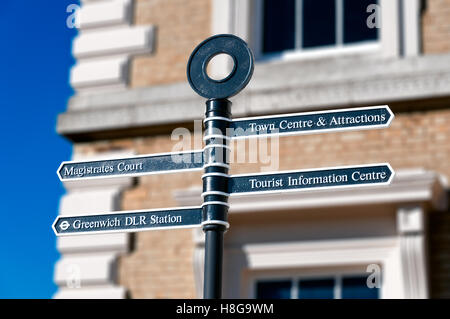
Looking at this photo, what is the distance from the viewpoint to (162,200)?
299 inches

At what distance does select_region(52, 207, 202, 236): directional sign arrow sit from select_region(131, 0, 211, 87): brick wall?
13.0 feet

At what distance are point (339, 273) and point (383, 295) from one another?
1.41 feet

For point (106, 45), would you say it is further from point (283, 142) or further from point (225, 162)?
point (225, 162)

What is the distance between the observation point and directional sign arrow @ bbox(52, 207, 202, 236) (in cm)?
381

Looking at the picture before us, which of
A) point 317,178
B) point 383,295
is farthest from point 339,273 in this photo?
point 317,178

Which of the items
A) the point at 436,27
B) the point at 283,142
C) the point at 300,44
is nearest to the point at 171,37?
the point at 300,44

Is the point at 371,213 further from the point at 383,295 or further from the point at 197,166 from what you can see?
the point at 197,166

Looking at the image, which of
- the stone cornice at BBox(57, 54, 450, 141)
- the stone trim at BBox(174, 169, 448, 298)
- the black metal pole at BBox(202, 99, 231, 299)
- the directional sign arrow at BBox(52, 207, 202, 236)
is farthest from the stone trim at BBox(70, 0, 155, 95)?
the black metal pole at BBox(202, 99, 231, 299)

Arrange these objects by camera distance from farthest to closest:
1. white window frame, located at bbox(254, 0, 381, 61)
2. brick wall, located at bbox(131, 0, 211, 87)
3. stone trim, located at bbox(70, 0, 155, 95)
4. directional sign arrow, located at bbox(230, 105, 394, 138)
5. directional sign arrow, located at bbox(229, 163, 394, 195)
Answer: stone trim, located at bbox(70, 0, 155, 95), brick wall, located at bbox(131, 0, 211, 87), white window frame, located at bbox(254, 0, 381, 61), directional sign arrow, located at bbox(230, 105, 394, 138), directional sign arrow, located at bbox(229, 163, 394, 195)

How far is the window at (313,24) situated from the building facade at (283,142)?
0.01m

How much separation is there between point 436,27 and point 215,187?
13.8 ft

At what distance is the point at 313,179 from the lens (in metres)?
3.72

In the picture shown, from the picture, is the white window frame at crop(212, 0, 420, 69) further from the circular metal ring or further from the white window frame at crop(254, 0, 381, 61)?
the circular metal ring

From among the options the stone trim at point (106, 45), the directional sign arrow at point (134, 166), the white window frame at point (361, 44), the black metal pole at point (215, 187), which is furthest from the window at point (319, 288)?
the black metal pole at point (215, 187)
